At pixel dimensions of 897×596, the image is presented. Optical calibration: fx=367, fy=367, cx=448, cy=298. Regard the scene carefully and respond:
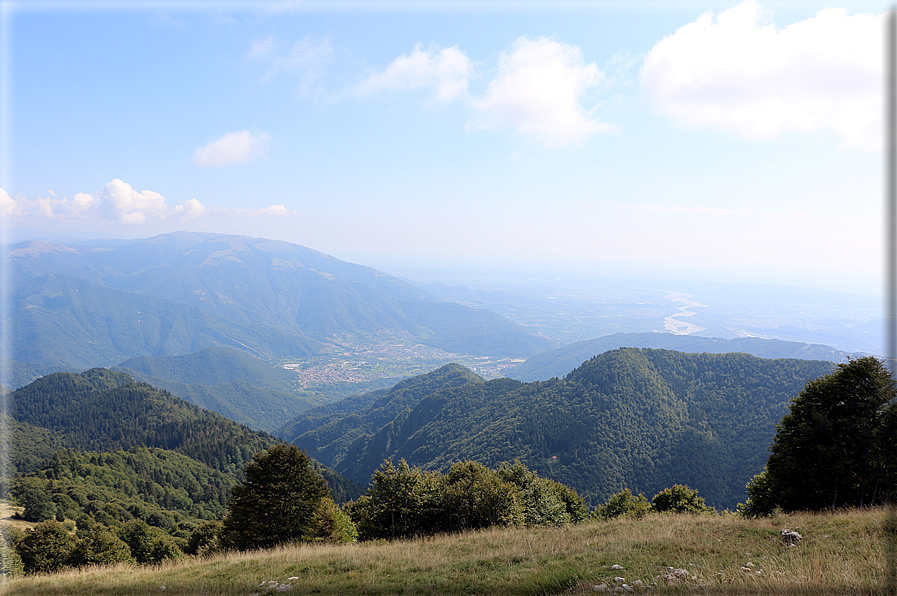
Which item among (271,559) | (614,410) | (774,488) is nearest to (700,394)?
(614,410)

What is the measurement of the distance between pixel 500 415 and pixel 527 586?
168 metres

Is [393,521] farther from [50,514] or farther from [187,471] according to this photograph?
[187,471]

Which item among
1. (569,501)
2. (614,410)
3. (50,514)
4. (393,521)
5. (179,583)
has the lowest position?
(614,410)

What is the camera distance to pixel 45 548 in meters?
30.2

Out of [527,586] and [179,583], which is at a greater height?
[527,586]

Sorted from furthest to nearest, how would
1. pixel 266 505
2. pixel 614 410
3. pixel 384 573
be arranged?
1. pixel 614 410
2. pixel 266 505
3. pixel 384 573

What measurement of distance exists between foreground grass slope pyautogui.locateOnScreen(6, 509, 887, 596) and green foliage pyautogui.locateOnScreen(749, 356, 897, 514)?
20.3 feet

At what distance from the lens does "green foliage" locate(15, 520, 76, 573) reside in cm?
2927

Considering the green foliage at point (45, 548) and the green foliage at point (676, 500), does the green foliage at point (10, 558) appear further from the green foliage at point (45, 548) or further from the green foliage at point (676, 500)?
the green foliage at point (676, 500)

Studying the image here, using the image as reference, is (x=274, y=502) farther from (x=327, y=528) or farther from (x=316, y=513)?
(x=327, y=528)

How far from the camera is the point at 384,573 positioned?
1040 centimetres

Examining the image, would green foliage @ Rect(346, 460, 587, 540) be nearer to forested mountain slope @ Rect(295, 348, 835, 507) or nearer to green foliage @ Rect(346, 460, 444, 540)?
green foliage @ Rect(346, 460, 444, 540)

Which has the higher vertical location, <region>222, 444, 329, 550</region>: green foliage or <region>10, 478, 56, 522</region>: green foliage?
<region>222, 444, 329, 550</region>: green foliage

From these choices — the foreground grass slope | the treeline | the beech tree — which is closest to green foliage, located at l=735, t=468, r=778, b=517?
the foreground grass slope
